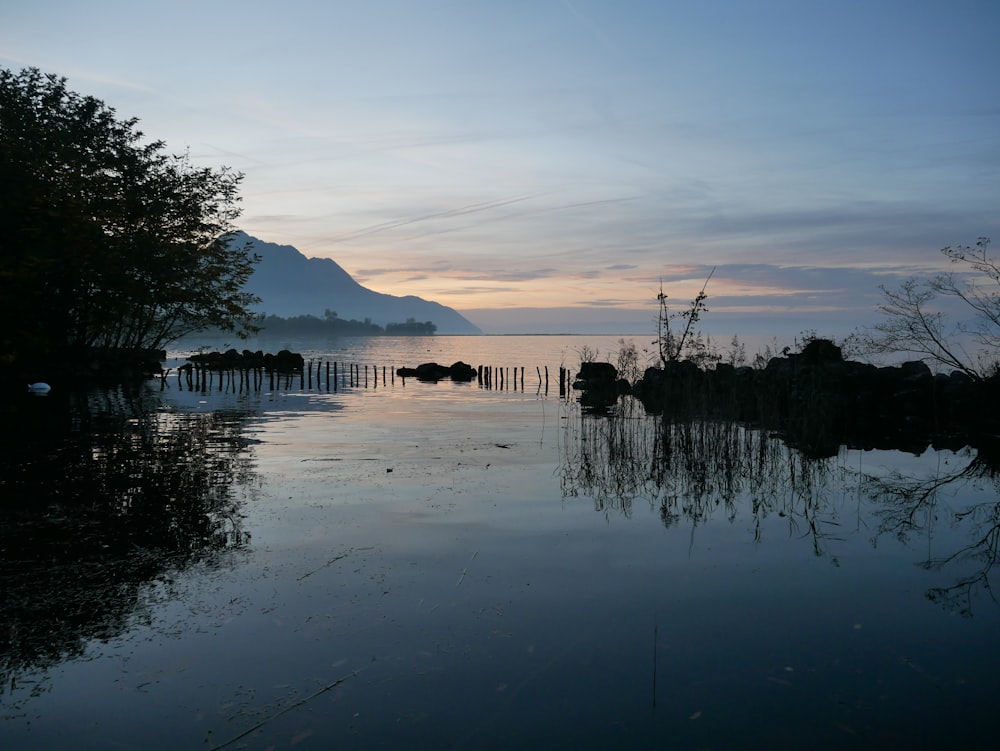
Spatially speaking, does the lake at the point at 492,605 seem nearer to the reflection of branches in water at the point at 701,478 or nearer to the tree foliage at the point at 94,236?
the reflection of branches in water at the point at 701,478

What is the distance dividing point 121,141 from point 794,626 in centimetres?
4411

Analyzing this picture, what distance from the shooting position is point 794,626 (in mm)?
6234

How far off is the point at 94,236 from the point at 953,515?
35691mm

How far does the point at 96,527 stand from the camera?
8.71 meters

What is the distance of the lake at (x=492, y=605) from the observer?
4543mm

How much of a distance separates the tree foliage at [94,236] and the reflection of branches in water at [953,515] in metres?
29.4

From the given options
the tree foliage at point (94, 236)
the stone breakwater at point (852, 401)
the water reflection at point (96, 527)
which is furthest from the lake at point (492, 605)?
the tree foliage at point (94, 236)

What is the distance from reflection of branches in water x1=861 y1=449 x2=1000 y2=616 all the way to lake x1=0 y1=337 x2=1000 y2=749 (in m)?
0.06

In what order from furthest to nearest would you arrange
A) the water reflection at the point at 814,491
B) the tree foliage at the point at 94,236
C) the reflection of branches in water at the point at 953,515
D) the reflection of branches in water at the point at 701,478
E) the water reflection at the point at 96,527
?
the tree foliage at the point at 94,236 < the reflection of branches in water at the point at 701,478 < the water reflection at the point at 814,491 < the reflection of branches in water at the point at 953,515 < the water reflection at the point at 96,527

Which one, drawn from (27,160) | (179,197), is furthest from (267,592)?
(179,197)

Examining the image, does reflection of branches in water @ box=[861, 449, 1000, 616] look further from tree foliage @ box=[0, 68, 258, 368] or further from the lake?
tree foliage @ box=[0, 68, 258, 368]

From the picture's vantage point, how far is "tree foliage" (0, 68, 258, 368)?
3042 cm

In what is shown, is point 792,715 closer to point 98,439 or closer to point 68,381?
point 98,439

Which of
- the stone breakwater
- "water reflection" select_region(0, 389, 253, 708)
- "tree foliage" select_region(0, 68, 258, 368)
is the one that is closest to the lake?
"water reflection" select_region(0, 389, 253, 708)
